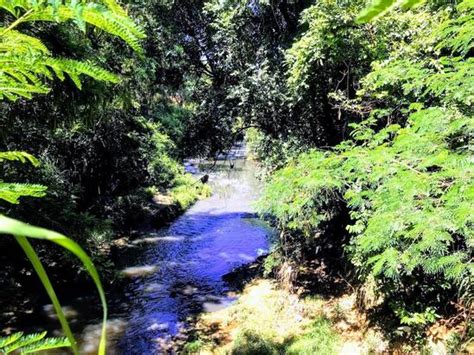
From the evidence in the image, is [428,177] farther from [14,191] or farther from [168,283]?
[168,283]

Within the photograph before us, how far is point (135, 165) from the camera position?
42.0ft

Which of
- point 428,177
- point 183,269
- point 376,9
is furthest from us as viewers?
point 183,269

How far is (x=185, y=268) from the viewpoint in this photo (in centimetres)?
1147

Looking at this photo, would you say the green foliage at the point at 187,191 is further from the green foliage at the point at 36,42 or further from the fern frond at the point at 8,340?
the fern frond at the point at 8,340

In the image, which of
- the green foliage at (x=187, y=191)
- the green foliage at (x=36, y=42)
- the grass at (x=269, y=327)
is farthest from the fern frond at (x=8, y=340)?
the green foliage at (x=187, y=191)

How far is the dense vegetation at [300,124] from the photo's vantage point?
359 centimetres

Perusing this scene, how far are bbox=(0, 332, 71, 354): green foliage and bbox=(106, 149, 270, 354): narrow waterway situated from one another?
7481 mm

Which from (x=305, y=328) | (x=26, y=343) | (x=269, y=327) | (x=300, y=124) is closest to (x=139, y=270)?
(x=269, y=327)

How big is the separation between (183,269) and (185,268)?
8 centimetres

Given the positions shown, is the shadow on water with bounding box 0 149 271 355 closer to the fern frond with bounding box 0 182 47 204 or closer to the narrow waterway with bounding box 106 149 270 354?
the narrow waterway with bounding box 106 149 270 354

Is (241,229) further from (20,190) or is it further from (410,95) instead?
(20,190)

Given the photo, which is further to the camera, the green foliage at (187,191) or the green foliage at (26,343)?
the green foliage at (187,191)

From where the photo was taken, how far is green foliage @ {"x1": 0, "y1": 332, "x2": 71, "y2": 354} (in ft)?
2.75

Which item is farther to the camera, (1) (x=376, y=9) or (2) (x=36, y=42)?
(2) (x=36, y=42)
